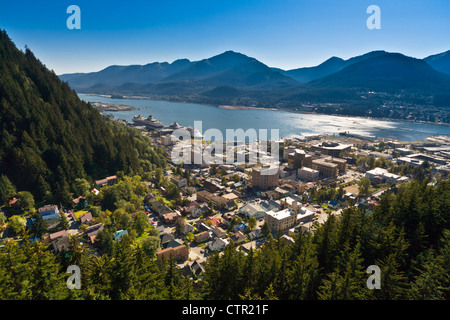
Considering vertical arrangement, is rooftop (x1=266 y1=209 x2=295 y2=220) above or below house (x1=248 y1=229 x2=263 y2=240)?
above

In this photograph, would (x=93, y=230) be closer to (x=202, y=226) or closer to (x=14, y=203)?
(x=14, y=203)

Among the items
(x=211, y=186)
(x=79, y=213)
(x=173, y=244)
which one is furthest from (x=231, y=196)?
(x=79, y=213)

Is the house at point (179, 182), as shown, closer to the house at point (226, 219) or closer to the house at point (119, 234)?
the house at point (226, 219)

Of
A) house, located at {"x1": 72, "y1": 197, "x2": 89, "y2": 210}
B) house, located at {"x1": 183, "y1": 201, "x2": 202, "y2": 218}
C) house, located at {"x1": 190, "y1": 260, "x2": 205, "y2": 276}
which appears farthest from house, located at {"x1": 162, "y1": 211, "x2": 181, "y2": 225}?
house, located at {"x1": 72, "y1": 197, "x2": 89, "y2": 210}

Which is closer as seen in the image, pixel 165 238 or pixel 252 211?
pixel 165 238

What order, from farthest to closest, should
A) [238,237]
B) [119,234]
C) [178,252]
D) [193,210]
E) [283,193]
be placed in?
[283,193] → [193,210] → [238,237] → [119,234] → [178,252]

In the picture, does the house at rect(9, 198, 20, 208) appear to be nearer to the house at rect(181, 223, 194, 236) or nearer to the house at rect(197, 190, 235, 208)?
the house at rect(181, 223, 194, 236)

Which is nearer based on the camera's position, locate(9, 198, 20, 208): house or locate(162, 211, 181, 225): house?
locate(9, 198, 20, 208): house
